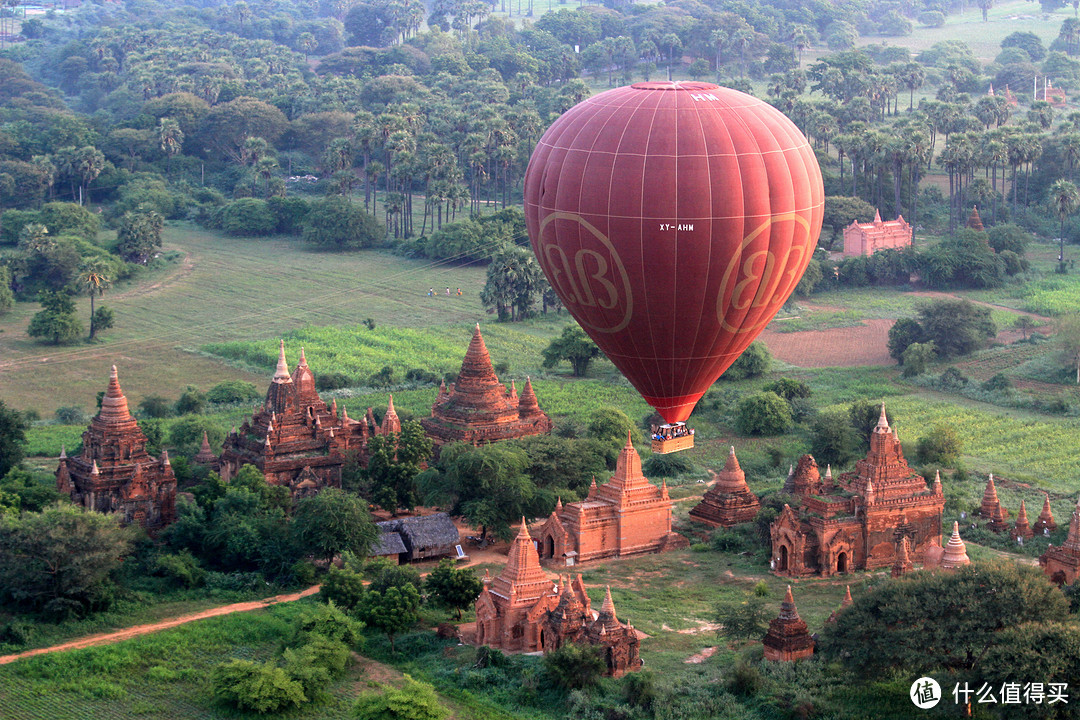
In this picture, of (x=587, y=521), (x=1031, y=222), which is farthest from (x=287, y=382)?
(x=1031, y=222)

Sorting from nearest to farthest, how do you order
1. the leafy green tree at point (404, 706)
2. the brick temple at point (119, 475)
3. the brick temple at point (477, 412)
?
the leafy green tree at point (404, 706)
the brick temple at point (119, 475)
the brick temple at point (477, 412)

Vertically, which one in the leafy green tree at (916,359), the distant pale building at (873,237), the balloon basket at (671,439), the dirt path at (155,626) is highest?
the distant pale building at (873,237)

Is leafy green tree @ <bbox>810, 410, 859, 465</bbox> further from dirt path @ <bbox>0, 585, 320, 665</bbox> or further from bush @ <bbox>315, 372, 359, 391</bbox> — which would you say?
dirt path @ <bbox>0, 585, 320, 665</bbox>

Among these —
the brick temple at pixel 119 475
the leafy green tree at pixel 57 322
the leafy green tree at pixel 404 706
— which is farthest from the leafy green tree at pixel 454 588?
the leafy green tree at pixel 57 322

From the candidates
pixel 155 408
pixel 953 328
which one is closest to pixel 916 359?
pixel 953 328

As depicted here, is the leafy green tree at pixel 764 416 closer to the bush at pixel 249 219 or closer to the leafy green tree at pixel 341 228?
the leafy green tree at pixel 341 228

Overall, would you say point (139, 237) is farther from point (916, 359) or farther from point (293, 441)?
point (293, 441)
